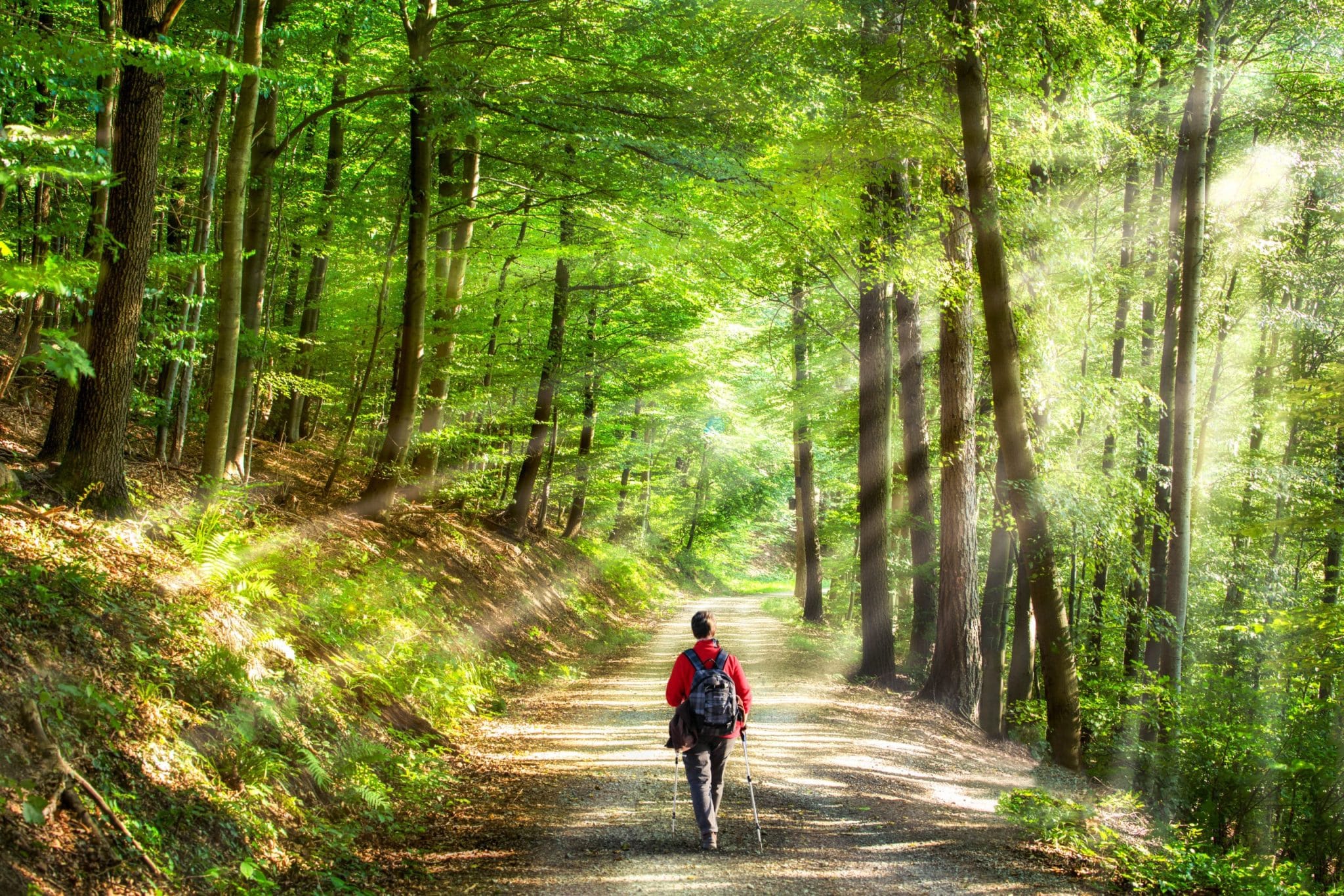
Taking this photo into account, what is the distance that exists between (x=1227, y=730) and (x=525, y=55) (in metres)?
12.4

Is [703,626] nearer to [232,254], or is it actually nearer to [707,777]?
[707,777]

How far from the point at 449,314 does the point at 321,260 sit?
3947 millimetres

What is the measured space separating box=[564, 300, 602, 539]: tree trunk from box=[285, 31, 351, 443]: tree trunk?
5302 millimetres

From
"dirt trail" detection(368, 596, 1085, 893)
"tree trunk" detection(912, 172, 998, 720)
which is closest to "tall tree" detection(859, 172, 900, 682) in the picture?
"tree trunk" detection(912, 172, 998, 720)

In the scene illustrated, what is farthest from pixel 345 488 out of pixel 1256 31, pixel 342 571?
pixel 1256 31

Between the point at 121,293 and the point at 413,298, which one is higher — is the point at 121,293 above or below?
below

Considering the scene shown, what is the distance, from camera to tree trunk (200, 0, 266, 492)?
7.98 meters

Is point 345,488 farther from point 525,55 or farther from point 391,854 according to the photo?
point 391,854

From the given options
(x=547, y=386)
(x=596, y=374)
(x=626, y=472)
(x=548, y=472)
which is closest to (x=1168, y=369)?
(x=596, y=374)

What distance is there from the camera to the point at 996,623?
562 inches

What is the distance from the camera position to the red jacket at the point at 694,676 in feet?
20.7

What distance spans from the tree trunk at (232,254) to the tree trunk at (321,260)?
491 cm

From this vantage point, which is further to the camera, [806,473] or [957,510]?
[806,473]

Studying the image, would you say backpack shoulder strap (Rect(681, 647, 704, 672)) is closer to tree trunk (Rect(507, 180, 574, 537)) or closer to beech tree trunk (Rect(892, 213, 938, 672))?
beech tree trunk (Rect(892, 213, 938, 672))
